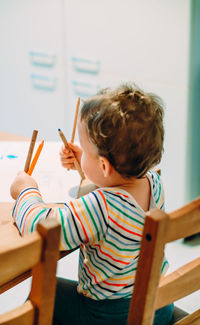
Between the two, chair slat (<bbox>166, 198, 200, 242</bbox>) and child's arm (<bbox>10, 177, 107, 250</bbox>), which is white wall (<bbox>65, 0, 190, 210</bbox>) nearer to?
child's arm (<bbox>10, 177, 107, 250</bbox>)

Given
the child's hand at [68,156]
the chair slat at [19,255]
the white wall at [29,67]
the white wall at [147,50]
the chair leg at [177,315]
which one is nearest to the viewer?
the chair slat at [19,255]

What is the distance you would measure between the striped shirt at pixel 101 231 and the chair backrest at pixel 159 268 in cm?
14

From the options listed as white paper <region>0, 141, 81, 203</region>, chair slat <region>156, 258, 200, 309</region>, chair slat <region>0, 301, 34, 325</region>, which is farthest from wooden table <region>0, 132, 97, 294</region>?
chair slat <region>156, 258, 200, 309</region>

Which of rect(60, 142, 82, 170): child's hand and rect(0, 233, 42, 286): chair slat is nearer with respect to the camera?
rect(0, 233, 42, 286): chair slat

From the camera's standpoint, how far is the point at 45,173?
3.71 ft

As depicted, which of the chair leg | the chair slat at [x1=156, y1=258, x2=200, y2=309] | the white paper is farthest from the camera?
the white paper

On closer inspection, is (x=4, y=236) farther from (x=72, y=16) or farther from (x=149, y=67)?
(x=72, y=16)

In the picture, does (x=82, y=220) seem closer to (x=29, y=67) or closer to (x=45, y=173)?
(x=45, y=173)

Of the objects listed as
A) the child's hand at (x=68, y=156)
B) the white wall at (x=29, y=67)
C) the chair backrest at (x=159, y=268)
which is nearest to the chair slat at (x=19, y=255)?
the chair backrest at (x=159, y=268)

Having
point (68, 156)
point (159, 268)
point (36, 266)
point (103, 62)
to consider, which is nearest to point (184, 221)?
point (159, 268)

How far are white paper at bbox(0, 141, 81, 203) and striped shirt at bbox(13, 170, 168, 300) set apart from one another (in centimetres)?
16

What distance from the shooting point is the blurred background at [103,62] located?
1.82 m

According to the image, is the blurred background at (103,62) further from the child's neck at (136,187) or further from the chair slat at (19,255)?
the chair slat at (19,255)

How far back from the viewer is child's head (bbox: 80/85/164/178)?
772mm
